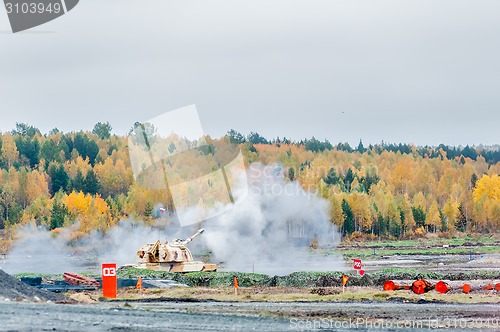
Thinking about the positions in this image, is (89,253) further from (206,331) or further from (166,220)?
(206,331)

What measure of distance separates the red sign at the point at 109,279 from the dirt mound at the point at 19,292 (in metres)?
4.89

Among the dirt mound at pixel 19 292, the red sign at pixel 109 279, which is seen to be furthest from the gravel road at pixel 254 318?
the red sign at pixel 109 279

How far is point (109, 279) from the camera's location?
4578 cm

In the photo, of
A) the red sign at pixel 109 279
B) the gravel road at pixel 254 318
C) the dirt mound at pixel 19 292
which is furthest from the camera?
the red sign at pixel 109 279

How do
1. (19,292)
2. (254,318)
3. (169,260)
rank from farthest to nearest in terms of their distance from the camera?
(169,260), (19,292), (254,318)

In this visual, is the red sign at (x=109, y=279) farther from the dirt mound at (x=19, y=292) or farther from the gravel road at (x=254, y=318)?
the gravel road at (x=254, y=318)

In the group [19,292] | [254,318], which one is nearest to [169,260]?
[19,292]

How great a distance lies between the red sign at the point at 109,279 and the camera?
44.8 metres

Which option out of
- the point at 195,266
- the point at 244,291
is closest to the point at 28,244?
the point at 195,266

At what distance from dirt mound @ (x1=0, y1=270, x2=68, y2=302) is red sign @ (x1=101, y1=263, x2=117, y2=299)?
4.89 meters

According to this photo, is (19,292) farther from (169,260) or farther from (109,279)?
(169,260)

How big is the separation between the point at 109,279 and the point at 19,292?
7978mm

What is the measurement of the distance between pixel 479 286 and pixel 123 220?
366ft

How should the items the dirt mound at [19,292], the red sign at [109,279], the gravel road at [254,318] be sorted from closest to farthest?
the gravel road at [254,318] < the dirt mound at [19,292] < the red sign at [109,279]
